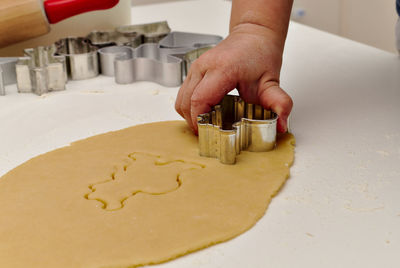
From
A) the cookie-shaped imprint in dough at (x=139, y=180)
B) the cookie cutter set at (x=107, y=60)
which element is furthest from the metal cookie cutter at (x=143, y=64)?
the cookie-shaped imprint in dough at (x=139, y=180)

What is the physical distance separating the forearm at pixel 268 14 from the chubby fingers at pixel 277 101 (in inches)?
4.9

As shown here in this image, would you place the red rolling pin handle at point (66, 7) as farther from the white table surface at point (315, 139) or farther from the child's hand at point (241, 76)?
the child's hand at point (241, 76)

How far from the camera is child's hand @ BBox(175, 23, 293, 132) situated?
81 cm

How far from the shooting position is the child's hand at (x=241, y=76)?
0.81m

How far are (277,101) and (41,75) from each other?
56 cm

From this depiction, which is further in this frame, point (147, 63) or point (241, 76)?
point (147, 63)

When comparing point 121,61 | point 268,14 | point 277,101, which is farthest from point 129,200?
point 121,61

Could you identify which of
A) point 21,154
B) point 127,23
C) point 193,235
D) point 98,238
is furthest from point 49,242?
point 127,23

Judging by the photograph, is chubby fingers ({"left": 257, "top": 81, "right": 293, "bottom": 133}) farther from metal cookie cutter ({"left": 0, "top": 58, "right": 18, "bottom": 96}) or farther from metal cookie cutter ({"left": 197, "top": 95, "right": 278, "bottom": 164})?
metal cookie cutter ({"left": 0, "top": 58, "right": 18, "bottom": 96})

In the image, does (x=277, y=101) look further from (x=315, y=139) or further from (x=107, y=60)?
(x=107, y=60)

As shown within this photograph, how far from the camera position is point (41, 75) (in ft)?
3.56

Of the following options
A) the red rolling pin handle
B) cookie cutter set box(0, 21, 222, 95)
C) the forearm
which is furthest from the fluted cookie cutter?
the forearm

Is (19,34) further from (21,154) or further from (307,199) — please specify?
(307,199)

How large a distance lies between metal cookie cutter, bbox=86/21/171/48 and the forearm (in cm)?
44
